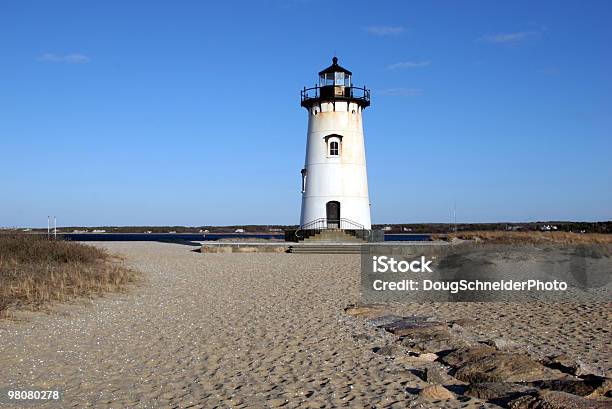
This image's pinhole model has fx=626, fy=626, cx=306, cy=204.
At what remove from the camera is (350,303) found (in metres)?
14.4

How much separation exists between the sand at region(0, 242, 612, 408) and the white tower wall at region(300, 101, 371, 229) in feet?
52.2

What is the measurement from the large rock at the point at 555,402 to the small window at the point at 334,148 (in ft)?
88.7

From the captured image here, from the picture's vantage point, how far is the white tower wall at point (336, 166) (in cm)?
3275

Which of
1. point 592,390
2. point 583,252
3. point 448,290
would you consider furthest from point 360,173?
point 592,390

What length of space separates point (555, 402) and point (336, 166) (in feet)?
89.2

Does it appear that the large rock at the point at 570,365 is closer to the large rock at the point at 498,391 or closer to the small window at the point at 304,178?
the large rock at the point at 498,391

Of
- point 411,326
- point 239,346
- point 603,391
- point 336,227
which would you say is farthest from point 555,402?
point 336,227

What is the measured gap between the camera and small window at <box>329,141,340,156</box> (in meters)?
32.9

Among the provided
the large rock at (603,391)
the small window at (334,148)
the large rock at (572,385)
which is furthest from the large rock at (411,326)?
the small window at (334,148)

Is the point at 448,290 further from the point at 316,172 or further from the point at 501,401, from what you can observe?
the point at 316,172

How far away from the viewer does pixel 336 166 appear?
3278cm

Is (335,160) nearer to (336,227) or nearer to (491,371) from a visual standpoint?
(336,227)

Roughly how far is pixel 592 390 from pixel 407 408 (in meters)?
1.96

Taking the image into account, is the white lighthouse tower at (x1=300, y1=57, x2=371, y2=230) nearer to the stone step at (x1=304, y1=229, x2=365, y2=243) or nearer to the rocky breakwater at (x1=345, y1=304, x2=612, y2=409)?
the stone step at (x1=304, y1=229, x2=365, y2=243)
